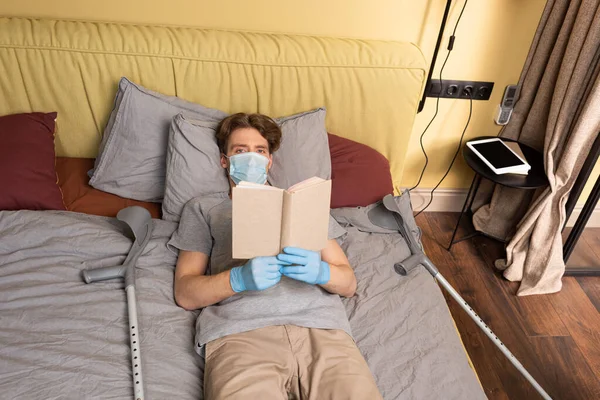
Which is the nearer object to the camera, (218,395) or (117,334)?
(218,395)

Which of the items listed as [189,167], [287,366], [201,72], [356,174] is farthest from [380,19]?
[287,366]

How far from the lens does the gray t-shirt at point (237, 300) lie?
4.45ft

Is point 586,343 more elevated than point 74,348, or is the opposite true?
point 74,348

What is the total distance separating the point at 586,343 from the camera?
202 cm

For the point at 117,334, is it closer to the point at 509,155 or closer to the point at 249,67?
the point at 249,67

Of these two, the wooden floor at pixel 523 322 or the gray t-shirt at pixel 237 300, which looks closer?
the gray t-shirt at pixel 237 300

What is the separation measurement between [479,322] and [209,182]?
1005 millimetres

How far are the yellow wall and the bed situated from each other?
9 cm

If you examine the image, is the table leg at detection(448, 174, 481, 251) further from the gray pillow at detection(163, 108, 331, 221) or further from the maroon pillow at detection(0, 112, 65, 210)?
the maroon pillow at detection(0, 112, 65, 210)

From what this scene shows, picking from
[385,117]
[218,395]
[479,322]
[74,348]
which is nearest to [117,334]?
[74,348]

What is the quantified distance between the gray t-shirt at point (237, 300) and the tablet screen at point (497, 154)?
0.91 metres

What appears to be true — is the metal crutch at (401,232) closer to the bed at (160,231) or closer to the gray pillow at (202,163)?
the bed at (160,231)

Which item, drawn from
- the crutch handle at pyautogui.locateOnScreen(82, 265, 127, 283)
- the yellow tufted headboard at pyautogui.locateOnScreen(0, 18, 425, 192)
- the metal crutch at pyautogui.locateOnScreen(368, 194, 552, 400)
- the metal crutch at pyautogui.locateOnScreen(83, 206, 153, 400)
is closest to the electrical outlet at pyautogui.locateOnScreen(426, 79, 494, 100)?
the yellow tufted headboard at pyautogui.locateOnScreen(0, 18, 425, 192)

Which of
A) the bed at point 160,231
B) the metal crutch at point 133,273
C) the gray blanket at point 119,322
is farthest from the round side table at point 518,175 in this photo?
the metal crutch at point 133,273
